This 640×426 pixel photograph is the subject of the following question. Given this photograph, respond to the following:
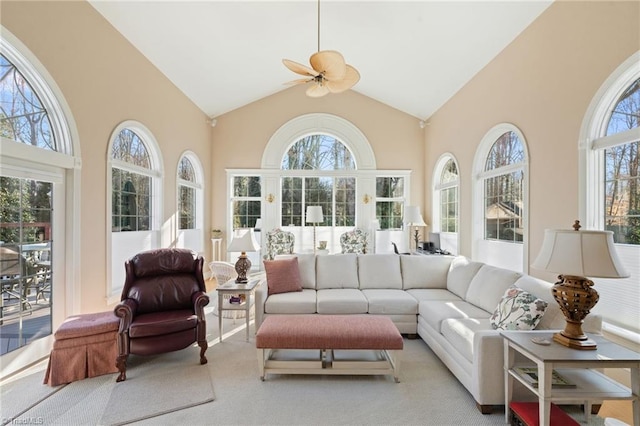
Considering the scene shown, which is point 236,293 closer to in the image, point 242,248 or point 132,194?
point 242,248

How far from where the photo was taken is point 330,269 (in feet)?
13.8

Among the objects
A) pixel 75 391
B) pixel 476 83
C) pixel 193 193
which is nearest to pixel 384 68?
pixel 476 83

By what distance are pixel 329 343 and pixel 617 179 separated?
2999 mm

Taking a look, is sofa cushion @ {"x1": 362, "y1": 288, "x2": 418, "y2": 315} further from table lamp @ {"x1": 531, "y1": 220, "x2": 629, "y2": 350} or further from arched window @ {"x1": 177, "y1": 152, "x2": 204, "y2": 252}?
arched window @ {"x1": 177, "y1": 152, "x2": 204, "y2": 252}

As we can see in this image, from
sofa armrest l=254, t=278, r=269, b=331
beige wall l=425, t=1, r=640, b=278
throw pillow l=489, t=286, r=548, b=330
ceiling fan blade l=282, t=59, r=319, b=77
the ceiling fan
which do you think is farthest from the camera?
sofa armrest l=254, t=278, r=269, b=331

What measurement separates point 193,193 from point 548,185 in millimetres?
6210

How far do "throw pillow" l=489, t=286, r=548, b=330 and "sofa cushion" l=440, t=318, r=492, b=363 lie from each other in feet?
0.46

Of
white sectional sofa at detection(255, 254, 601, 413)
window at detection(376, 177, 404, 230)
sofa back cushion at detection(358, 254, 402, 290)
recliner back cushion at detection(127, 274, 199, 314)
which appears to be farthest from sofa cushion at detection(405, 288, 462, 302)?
window at detection(376, 177, 404, 230)

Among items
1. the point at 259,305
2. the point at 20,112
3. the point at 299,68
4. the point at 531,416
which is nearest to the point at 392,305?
the point at 259,305

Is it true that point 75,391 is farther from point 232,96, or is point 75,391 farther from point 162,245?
point 232,96

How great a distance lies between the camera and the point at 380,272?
418 cm

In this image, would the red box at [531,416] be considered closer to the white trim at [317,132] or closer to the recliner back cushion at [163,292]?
the recliner back cushion at [163,292]

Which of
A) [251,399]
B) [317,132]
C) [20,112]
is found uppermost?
[317,132]

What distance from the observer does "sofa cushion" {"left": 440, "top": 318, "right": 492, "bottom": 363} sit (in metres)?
2.50
